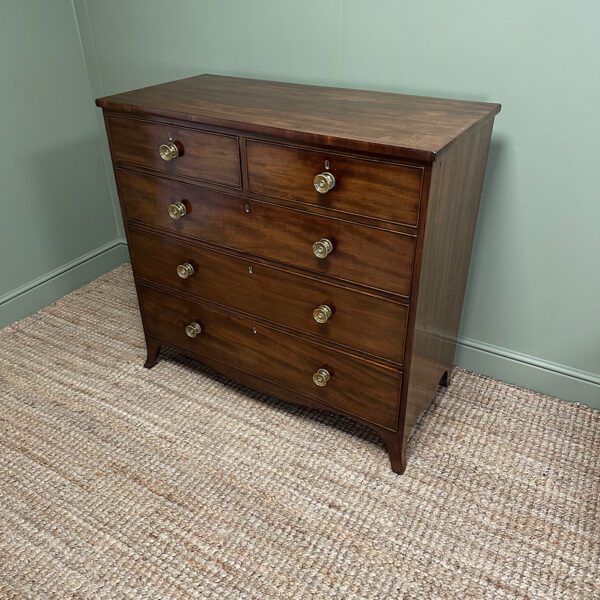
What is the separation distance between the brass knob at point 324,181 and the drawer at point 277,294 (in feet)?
0.78

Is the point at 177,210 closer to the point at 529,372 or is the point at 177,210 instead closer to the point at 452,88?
the point at 452,88

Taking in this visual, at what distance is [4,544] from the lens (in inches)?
50.5

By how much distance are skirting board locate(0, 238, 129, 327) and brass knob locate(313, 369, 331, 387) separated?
126 centimetres

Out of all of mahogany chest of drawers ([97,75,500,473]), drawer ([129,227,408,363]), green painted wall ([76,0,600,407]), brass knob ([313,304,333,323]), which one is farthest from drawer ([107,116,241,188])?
green painted wall ([76,0,600,407])

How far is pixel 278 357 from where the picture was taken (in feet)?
4.93

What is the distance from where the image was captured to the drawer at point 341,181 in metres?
1.10

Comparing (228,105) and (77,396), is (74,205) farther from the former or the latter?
(228,105)

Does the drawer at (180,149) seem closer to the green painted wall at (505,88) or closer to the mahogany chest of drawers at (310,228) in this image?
the mahogany chest of drawers at (310,228)

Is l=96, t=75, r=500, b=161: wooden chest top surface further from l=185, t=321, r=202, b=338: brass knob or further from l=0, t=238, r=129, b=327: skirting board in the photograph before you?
l=0, t=238, r=129, b=327: skirting board

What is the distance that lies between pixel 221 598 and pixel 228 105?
3.60 feet

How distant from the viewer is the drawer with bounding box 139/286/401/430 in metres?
1.37

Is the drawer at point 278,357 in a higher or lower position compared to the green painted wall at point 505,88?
lower

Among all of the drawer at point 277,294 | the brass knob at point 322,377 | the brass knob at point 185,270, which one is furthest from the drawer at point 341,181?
the brass knob at point 322,377

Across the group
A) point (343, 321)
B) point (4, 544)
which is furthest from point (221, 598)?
point (343, 321)
